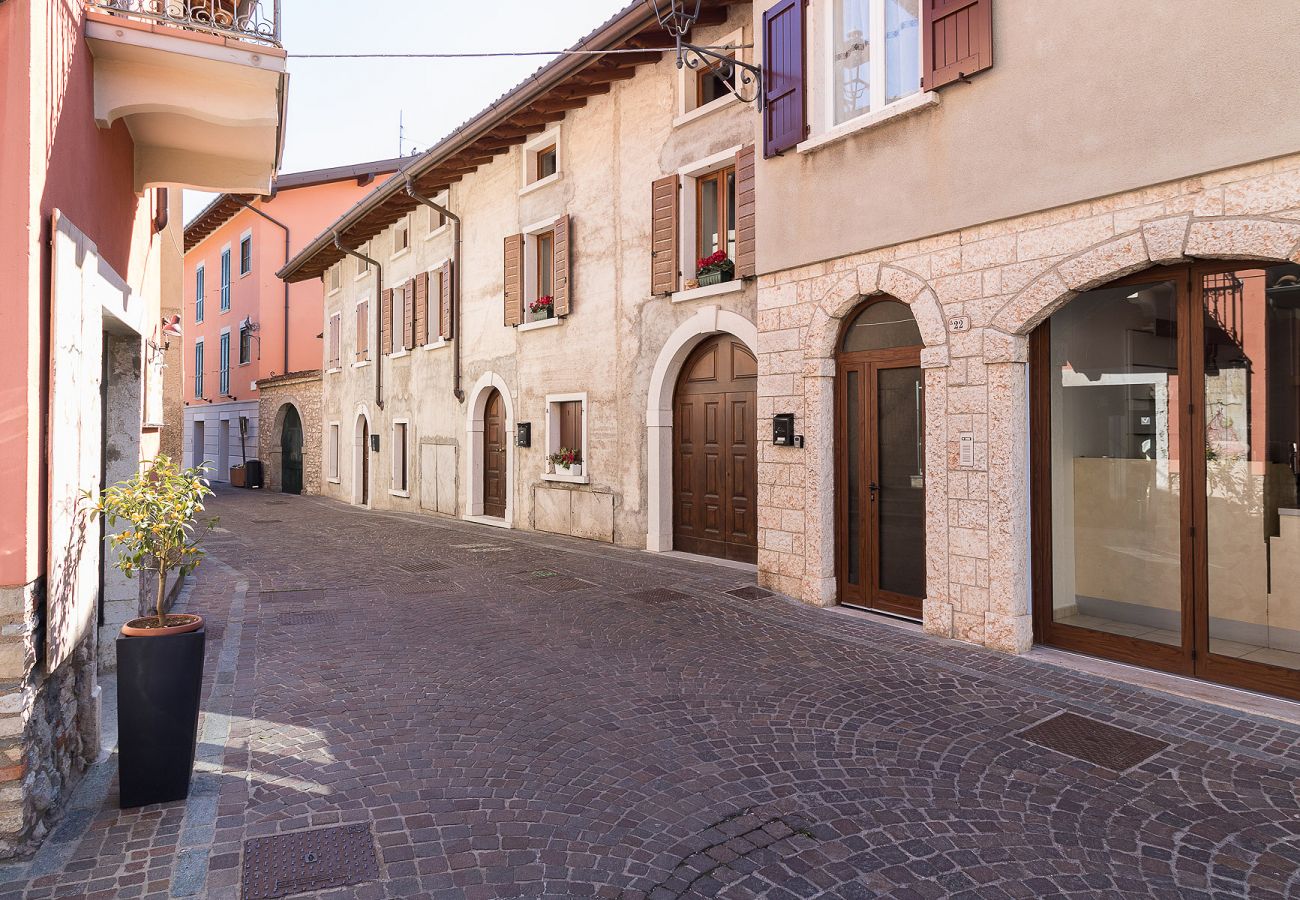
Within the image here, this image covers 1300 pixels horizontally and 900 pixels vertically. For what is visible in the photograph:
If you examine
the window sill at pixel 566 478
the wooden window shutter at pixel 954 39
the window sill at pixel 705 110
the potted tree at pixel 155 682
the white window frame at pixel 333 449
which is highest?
the window sill at pixel 705 110

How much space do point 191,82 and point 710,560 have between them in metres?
7.45

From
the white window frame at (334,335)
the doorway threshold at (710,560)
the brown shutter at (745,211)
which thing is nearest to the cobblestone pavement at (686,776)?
the doorway threshold at (710,560)

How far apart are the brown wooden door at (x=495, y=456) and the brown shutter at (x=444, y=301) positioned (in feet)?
6.22

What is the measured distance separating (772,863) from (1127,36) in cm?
544

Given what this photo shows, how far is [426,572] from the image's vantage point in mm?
9695

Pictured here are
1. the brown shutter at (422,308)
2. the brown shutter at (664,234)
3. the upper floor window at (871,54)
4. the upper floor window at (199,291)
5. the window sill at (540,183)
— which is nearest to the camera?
the upper floor window at (871,54)

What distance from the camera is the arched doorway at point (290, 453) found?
25.5 metres

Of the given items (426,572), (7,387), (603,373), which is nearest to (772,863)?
(7,387)

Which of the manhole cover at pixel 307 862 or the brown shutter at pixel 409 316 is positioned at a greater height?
the brown shutter at pixel 409 316

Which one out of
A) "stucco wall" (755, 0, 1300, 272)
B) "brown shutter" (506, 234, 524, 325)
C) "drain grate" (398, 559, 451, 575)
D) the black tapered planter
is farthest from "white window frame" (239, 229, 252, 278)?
the black tapered planter

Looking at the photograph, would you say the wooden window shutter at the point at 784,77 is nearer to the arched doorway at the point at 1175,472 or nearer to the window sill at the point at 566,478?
the arched doorway at the point at 1175,472

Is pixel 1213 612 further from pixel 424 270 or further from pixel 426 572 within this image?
pixel 424 270

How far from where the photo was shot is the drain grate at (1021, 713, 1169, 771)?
4086 millimetres

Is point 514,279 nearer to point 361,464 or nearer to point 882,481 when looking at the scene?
point 882,481
